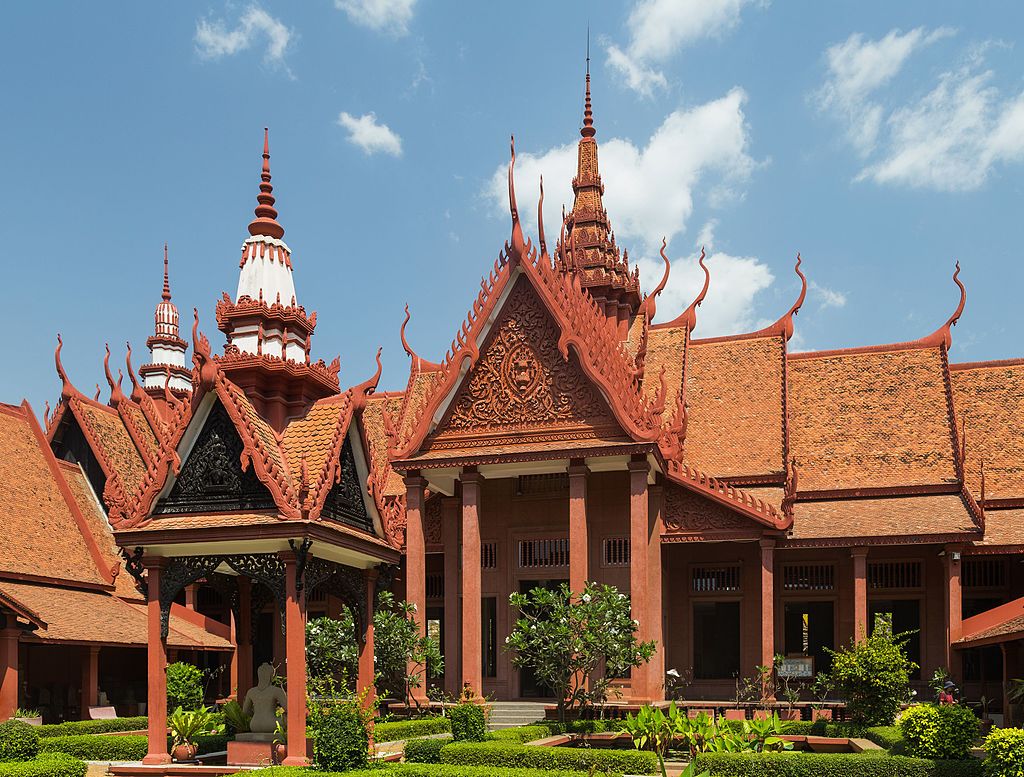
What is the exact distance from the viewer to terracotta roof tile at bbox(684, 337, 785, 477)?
26109mm

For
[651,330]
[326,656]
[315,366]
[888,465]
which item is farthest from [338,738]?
[651,330]

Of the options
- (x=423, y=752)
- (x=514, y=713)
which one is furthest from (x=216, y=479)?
(x=514, y=713)

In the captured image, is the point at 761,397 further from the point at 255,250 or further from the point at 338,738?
the point at 338,738

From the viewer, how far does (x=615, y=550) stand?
23.5 metres

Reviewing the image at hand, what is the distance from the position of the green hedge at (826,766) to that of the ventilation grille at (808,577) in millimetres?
10516

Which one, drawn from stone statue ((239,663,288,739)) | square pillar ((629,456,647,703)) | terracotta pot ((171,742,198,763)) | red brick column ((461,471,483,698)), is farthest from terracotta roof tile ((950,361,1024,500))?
terracotta pot ((171,742,198,763))

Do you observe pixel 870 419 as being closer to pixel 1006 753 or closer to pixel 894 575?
pixel 894 575

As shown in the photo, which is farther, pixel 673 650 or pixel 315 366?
pixel 673 650

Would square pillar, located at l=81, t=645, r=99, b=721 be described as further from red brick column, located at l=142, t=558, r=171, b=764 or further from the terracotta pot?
red brick column, located at l=142, t=558, r=171, b=764

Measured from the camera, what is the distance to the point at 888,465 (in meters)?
25.6

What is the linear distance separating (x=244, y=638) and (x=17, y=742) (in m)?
2.95

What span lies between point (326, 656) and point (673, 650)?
1014 centimetres

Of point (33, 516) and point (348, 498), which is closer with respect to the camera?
point (348, 498)

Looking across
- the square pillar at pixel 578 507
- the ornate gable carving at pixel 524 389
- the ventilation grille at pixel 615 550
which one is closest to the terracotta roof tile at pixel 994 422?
the ventilation grille at pixel 615 550
